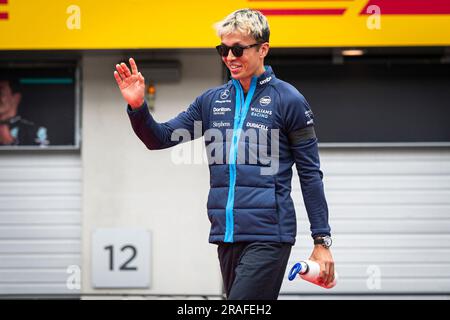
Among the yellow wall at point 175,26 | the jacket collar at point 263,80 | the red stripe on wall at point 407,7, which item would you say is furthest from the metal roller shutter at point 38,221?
the jacket collar at point 263,80

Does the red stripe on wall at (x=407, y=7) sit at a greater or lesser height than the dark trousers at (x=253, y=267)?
greater

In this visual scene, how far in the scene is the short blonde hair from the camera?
16.8 feet

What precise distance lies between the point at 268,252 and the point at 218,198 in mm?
400

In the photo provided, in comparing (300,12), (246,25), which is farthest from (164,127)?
(300,12)

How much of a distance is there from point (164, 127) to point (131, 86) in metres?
0.32

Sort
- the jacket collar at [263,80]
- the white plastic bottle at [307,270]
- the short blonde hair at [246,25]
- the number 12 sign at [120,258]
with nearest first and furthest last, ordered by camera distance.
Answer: the white plastic bottle at [307,270]
the short blonde hair at [246,25]
the jacket collar at [263,80]
the number 12 sign at [120,258]

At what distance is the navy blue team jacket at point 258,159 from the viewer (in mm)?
5004

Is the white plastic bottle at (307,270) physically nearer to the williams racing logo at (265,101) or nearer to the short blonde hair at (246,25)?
the williams racing logo at (265,101)

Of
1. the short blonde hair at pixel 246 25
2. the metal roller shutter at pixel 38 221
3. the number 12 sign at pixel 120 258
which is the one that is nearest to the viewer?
the short blonde hair at pixel 246 25

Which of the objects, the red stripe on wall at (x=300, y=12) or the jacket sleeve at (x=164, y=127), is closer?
the jacket sleeve at (x=164, y=127)

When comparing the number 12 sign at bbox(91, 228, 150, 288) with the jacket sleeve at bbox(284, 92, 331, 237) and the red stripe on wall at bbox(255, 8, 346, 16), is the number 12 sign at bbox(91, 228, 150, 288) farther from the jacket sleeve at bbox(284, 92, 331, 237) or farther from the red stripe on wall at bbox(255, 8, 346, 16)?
the jacket sleeve at bbox(284, 92, 331, 237)

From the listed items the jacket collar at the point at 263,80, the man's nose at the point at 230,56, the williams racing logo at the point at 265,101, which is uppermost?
the man's nose at the point at 230,56

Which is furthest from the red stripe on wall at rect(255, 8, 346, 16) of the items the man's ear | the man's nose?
the man's nose

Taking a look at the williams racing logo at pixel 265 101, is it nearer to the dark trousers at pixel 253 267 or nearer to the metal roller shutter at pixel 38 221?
the dark trousers at pixel 253 267
